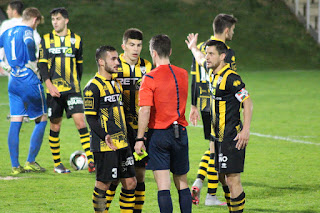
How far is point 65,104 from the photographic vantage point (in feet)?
28.1

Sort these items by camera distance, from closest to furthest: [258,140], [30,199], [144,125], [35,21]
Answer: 1. [144,125]
2. [30,199]
3. [35,21]
4. [258,140]

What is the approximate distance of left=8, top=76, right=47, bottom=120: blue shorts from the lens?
8.71m

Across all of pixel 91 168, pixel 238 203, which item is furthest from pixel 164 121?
pixel 91 168

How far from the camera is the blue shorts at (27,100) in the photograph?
8.71m

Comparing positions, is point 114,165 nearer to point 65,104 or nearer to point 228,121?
point 228,121

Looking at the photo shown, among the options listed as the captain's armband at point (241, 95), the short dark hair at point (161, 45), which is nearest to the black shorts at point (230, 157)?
the captain's armband at point (241, 95)

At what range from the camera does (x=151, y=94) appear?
5.42m

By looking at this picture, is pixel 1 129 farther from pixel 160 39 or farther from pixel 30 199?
pixel 160 39

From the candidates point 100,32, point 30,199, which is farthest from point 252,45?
point 30,199

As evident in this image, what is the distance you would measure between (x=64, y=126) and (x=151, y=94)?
782 cm

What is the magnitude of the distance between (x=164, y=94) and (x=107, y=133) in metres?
0.65

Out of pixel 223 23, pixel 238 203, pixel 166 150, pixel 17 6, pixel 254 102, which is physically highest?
pixel 17 6

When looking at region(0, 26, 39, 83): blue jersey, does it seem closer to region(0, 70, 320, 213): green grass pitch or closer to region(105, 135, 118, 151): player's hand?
region(0, 70, 320, 213): green grass pitch

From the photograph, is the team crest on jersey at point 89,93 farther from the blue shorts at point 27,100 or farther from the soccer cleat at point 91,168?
the blue shorts at point 27,100
